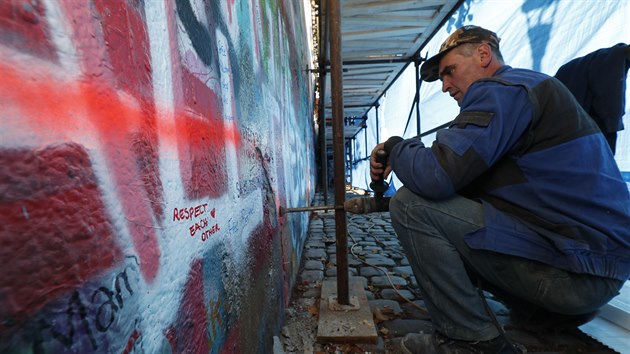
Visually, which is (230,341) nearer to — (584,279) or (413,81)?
(584,279)

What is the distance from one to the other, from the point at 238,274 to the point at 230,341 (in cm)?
21

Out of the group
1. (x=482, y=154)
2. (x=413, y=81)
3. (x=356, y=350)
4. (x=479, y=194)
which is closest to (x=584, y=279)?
(x=479, y=194)

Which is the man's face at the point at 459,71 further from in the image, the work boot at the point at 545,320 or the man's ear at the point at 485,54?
the work boot at the point at 545,320

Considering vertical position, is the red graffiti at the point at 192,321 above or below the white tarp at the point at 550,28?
below

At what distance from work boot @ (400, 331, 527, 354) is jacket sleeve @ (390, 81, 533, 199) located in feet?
2.48

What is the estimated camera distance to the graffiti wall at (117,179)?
1.01 feet

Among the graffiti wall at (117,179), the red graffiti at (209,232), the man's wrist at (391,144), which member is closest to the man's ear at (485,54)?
the man's wrist at (391,144)

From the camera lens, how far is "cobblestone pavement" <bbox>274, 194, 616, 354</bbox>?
167 centimetres

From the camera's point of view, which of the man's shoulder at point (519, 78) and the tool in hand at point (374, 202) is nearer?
the man's shoulder at point (519, 78)

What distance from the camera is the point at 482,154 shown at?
1235mm

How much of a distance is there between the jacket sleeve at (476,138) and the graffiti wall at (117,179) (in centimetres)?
91

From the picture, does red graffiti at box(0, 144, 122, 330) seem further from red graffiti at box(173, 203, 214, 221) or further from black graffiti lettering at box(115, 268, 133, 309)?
red graffiti at box(173, 203, 214, 221)

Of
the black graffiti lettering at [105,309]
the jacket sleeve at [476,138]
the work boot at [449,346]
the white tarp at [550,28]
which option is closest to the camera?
the black graffiti lettering at [105,309]

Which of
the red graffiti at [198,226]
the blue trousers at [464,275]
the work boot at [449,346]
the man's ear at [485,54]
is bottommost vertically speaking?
the work boot at [449,346]
